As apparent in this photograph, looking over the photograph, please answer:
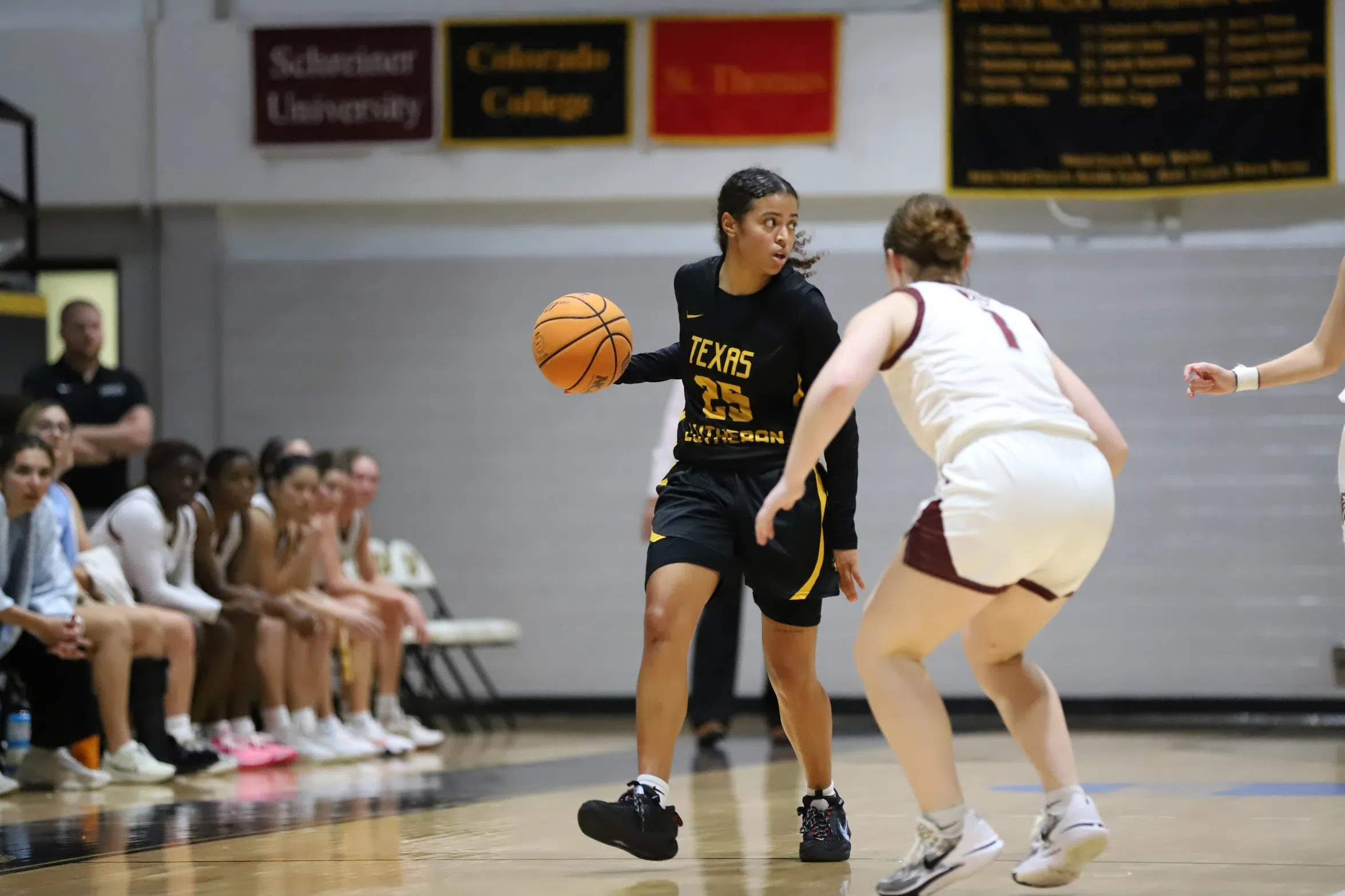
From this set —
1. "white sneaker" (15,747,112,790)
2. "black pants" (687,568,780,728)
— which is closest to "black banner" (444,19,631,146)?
"black pants" (687,568,780,728)

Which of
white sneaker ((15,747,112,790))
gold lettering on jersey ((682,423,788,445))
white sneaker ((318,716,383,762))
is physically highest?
gold lettering on jersey ((682,423,788,445))

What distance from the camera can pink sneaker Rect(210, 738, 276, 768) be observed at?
730 cm

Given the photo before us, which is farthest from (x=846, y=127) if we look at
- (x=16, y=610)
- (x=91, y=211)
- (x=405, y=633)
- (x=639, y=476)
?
(x=16, y=610)

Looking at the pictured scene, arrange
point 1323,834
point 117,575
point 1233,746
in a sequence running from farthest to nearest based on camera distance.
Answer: point 1233,746
point 117,575
point 1323,834

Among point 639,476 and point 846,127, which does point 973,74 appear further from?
point 639,476

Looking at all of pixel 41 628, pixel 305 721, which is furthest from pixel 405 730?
pixel 41 628

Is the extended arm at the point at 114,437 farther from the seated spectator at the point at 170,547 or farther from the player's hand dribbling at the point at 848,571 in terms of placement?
the player's hand dribbling at the point at 848,571

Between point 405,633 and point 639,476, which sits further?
point 639,476

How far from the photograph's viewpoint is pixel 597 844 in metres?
4.47

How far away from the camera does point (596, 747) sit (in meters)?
8.26

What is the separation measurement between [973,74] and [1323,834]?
641 centimetres

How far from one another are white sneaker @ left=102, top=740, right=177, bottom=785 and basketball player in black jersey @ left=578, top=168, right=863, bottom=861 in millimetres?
3272

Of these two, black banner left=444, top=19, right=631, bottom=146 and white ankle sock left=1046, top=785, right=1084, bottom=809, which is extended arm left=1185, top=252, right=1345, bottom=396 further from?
black banner left=444, top=19, right=631, bottom=146

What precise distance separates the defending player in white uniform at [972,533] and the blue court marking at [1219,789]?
244 centimetres
